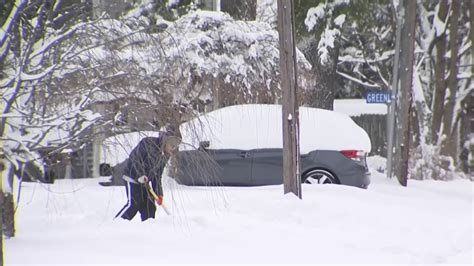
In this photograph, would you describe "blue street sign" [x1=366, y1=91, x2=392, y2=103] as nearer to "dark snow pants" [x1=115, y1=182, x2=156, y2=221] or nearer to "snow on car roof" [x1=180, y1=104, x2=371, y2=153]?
"snow on car roof" [x1=180, y1=104, x2=371, y2=153]

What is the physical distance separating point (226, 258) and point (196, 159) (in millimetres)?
970

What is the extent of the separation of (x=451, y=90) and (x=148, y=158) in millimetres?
15065

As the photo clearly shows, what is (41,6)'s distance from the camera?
604cm

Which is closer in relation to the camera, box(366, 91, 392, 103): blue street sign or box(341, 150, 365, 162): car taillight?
box(341, 150, 365, 162): car taillight

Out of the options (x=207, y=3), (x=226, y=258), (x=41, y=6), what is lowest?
(x=226, y=258)

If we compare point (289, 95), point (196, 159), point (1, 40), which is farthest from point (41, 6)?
point (289, 95)

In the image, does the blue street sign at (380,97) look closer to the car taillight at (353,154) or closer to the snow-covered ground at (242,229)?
the car taillight at (353,154)

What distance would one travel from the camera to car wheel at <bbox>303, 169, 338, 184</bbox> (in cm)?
1152

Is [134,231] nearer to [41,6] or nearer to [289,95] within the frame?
[41,6]

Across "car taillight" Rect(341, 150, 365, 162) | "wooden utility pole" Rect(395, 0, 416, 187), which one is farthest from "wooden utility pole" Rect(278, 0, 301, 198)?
"wooden utility pole" Rect(395, 0, 416, 187)

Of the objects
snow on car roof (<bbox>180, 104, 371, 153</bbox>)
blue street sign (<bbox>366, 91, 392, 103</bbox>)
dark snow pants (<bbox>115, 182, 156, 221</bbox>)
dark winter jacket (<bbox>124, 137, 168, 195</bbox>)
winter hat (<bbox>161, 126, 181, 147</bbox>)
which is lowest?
dark snow pants (<bbox>115, 182, 156, 221</bbox>)

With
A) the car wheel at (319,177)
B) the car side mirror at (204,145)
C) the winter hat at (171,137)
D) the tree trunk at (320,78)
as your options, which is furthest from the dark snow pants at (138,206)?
the tree trunk at (320,78)

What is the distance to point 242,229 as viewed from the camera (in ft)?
24.9

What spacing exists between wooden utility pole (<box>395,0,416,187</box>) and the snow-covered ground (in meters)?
3.54
